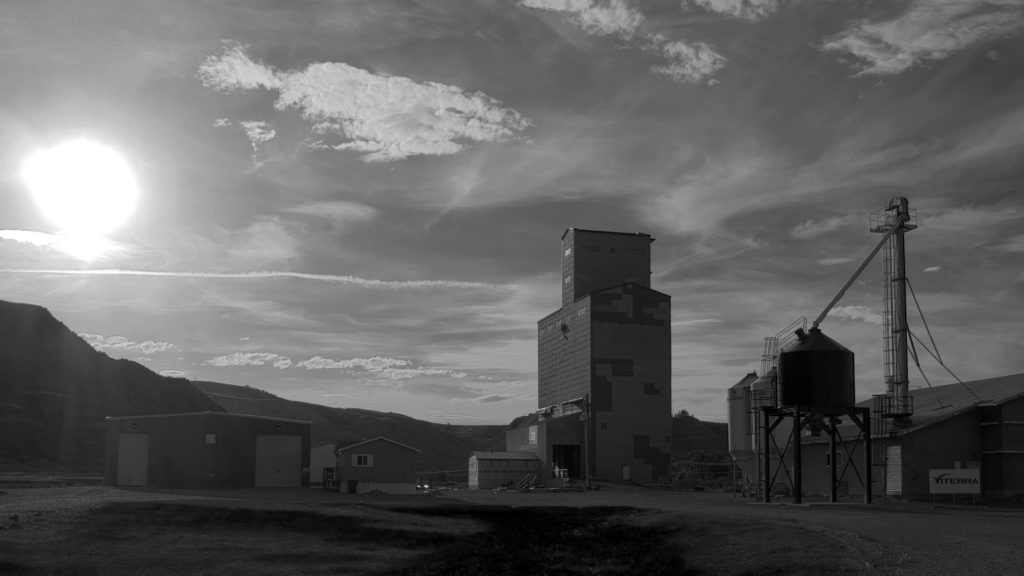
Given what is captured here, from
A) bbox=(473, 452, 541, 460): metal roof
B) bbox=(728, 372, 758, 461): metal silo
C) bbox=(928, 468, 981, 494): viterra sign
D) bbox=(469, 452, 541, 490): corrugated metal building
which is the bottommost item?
bbox=(469, 452, 541, 490): corrugated metal building

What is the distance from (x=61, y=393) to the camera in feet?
346

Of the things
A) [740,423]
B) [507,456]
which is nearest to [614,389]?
[507,456]

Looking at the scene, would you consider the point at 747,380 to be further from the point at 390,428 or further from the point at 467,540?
the point at 390,428

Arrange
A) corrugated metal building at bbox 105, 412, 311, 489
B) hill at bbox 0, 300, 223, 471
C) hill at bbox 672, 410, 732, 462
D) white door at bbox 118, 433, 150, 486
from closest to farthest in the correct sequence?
corrugated metal building at bbox 105, 412, 311, 489 < white door at bbox 118, 433, 150, 486 < hill at bbox 0, 300, 223, 471 < hill at bbox 672, 410, 732, 462

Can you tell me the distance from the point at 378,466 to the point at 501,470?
1014 inches

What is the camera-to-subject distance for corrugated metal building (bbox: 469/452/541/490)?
83750 mm

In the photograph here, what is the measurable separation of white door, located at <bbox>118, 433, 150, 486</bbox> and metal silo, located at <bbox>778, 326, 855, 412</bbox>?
34.3 meters

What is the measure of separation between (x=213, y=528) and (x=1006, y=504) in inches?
1456

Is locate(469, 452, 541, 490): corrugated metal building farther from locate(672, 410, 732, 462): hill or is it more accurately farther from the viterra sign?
locate(672, 410, 732, 462): hill

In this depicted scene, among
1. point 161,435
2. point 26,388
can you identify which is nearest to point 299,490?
point 161,435

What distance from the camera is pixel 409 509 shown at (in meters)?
42.2

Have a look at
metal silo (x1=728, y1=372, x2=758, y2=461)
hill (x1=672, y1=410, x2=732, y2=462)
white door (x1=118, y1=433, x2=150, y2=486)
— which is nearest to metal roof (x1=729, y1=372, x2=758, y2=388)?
metal silo (x1=728, y1=372, x2=758, y2=461)

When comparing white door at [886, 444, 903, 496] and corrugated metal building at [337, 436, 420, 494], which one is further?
corrugated metal building at [337, 436, 420, 494]

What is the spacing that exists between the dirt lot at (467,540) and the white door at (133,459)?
12.8 metres
